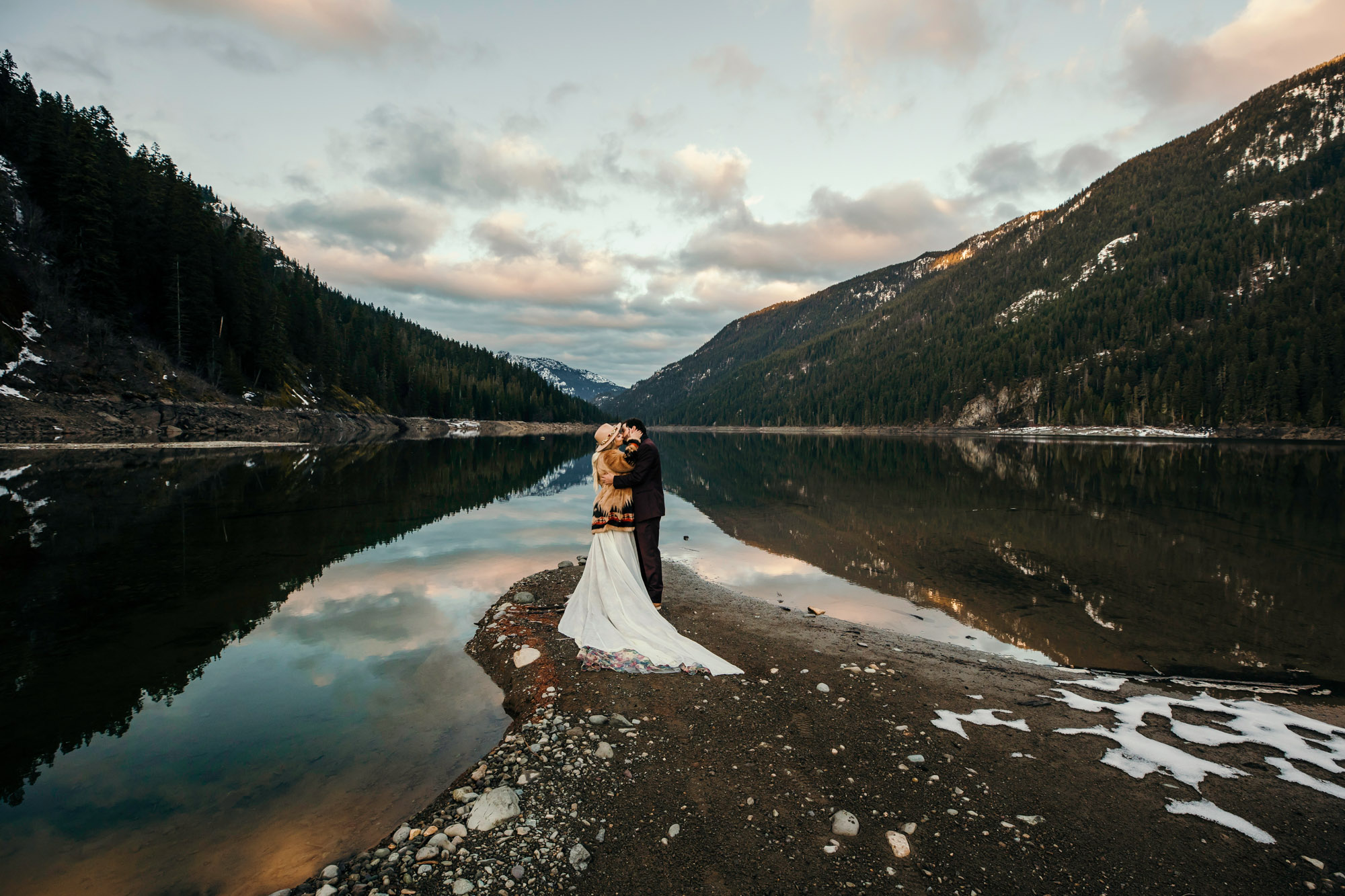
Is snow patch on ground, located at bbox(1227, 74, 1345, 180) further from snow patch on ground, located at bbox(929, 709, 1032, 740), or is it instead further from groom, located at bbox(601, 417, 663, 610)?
groom, located at bbox(601, 417, 663, 610)

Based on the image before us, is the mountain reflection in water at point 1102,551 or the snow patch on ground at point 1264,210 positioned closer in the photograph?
the mountain reflection in water at point 1102,551

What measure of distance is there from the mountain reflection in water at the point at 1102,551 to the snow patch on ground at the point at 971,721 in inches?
156

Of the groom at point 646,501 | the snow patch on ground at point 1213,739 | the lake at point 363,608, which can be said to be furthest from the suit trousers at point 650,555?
the snow patch on ground at point 1213,739

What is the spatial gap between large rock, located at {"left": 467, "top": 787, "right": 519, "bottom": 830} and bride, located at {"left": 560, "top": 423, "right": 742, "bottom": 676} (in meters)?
2.97

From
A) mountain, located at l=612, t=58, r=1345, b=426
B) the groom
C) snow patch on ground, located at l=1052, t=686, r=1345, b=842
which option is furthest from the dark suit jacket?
mountain, located at l=612, t=58, r=1345, b=426

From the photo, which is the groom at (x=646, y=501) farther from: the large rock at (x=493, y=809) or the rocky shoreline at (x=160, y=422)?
the rocky shoreline at (x=160, y=422)

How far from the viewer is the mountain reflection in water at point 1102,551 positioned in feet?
33.0

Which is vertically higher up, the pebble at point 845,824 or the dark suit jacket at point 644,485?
the dark suit jacket at point 644,485

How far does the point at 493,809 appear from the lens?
4.44 metres

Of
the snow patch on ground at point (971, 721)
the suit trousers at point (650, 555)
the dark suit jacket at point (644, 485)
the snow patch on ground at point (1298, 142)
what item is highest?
the snow patch on ground at point (1298, 142)

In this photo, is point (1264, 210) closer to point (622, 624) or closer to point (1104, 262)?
point (1104, 262)

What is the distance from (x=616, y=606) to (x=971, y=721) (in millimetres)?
5089

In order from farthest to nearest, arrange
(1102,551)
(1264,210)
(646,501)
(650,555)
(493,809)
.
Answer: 1. (1264,210)
2. (1102,551)
3. (650,555)
4. (646,501)
5. (493,809)

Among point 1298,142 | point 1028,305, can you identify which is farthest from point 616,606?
point 1298,142
